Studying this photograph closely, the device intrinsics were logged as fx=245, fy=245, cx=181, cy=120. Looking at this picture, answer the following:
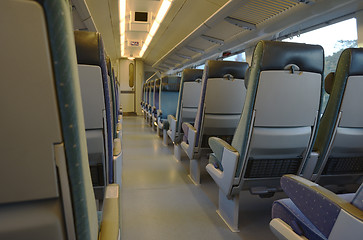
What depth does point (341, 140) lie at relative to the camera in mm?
Result: 2043

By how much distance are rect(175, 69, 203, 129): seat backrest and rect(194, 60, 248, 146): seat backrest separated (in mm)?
982

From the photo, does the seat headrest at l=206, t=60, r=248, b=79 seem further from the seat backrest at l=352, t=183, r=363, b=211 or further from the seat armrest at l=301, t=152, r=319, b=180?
the seat backrest at l=352, t=183, r=363, b=211

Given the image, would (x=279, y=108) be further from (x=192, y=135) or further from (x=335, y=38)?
(x=335, y=38)

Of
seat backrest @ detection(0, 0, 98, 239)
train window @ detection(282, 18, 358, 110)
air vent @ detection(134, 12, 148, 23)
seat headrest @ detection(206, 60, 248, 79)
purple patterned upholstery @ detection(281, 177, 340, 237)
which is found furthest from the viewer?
air vent @ detection(134, 12, 148, 23)

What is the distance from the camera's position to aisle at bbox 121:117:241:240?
2.18 m

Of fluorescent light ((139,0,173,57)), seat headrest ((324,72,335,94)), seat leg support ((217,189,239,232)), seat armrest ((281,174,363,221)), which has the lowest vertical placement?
seat leg support ((217,189,239,232))

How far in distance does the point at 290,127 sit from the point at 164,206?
61.8 inches

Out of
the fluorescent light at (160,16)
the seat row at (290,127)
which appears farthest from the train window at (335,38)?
the fluorescent light at (160,16)

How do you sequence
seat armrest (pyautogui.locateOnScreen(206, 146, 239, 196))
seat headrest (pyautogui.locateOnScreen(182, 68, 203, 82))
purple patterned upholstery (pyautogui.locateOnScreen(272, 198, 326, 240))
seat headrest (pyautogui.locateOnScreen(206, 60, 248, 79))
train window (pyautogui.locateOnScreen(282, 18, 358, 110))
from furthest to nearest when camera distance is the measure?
1. seat headrest (pyautogui.locateOnScreen(182, 68, 203, 82))
2. train window (pyautogui.locateOnScreen(282, 18, 358, 110))
3. seat headrest (pyautogui.locateOnScreen(206, 60, 248, 79))
4. seat armrest (pyautogui.locateOnScreen(206, 146, 239, 196))
5. purple patterned upholstery (pyautogui.locateOnScreen(272, 198, 326, 240))

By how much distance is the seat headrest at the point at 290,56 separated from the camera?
168 centimetres

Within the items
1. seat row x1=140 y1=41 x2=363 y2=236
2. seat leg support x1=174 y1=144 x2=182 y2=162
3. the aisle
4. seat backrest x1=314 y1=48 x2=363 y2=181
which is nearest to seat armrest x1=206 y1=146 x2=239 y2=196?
seat row x1=140 y1=41 x2=363 y2=236

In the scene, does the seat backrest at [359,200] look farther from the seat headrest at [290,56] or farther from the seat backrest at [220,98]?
the seat backrest at [220,98]

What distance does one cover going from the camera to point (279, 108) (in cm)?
182

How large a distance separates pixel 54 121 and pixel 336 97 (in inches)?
82.2
